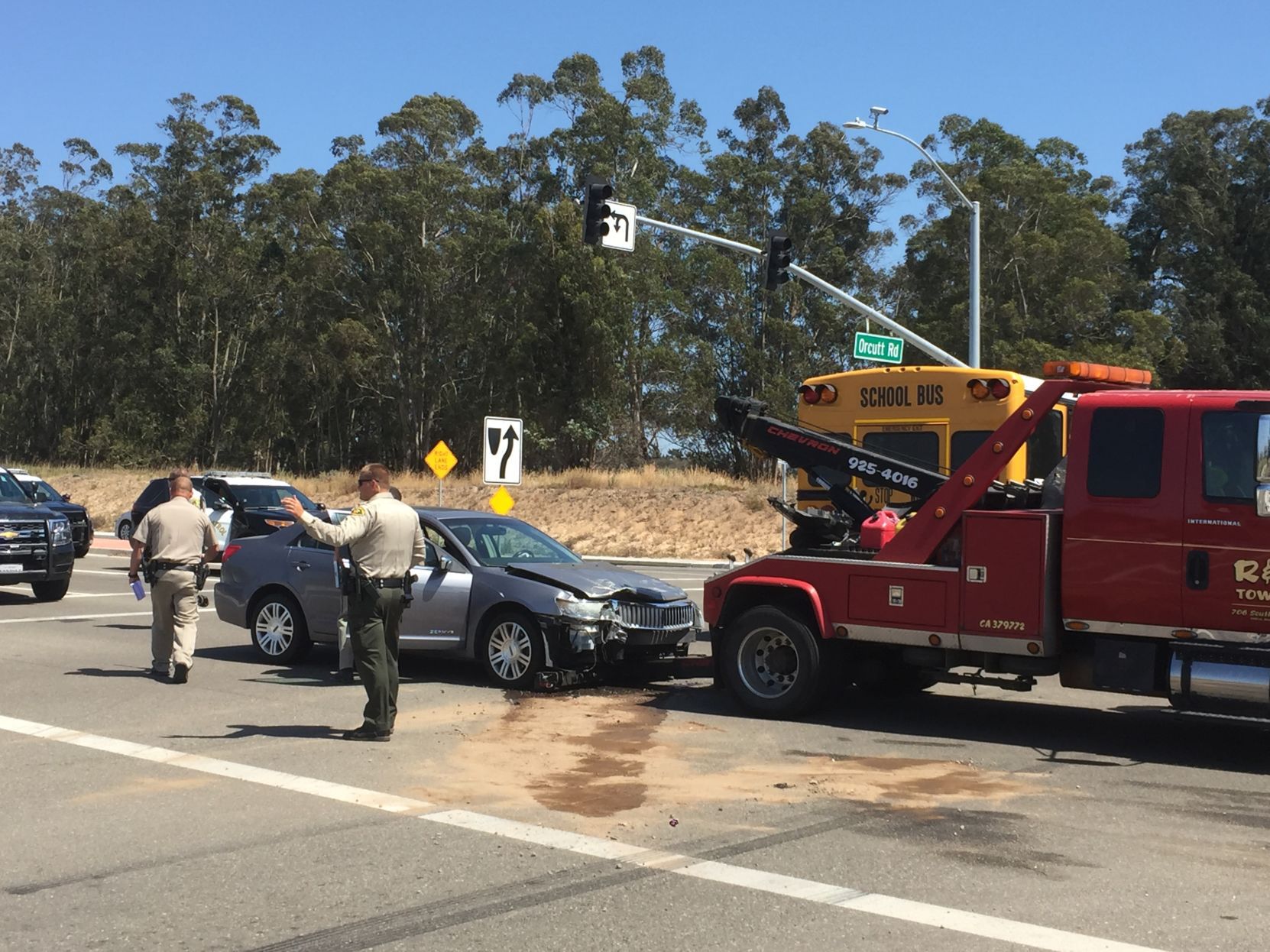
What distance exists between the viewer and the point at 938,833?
6.97 meters

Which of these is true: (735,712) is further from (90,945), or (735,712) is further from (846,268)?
(846,268)

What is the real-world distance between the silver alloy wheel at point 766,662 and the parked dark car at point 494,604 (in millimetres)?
1378

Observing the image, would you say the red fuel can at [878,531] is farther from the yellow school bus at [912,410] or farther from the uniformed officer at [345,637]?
the uniformed officer at [345,637]

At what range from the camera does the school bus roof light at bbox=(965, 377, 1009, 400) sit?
1244 cm

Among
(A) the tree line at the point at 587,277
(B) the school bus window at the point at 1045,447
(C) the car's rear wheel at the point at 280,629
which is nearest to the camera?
(B) the school bus window at the point at 1045,447

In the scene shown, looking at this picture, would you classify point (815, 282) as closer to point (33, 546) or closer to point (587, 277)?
point (33, 546)

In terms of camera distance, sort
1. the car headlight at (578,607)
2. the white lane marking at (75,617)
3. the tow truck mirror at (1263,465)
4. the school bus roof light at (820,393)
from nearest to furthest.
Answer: the tow truck mirror at (1263,465), the car headlight at (578,607), the school bus roof light at (820,393), the white lane marking at (75,617)

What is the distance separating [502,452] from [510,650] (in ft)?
29.5

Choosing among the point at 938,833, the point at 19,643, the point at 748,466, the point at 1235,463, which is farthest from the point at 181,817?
the point at 748,466

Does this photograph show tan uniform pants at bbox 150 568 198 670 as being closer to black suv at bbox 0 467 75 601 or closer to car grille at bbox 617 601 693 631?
car grille at bbox 617 601 693 631

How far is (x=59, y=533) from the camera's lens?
Answer: 61.3 feet

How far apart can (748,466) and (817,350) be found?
13.7 m

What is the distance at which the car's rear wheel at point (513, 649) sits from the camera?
37.3 feet

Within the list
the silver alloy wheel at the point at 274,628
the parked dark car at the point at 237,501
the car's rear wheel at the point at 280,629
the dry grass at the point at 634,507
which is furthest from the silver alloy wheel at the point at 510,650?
the dry grass at the point at 634,507
